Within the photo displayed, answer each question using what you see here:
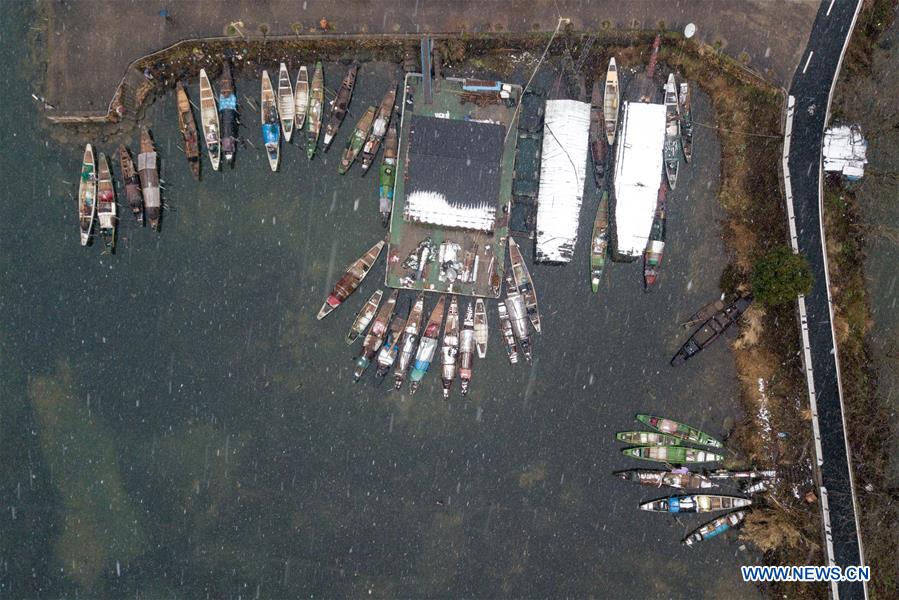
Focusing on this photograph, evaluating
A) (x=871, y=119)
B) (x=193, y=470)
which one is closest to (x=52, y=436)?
(x=193, y=470)

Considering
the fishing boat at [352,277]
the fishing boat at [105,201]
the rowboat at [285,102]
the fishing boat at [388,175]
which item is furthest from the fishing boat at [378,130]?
the fishing boat at [105,201]

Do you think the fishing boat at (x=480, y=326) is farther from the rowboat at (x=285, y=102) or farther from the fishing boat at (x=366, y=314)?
the rowboat at (x=285, y=102)

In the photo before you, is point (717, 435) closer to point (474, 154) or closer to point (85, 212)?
point (474, 154)

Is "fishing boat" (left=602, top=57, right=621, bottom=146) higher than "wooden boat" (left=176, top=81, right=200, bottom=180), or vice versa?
"fishing boat" (left=602, top=57, right=621, bottom=146)

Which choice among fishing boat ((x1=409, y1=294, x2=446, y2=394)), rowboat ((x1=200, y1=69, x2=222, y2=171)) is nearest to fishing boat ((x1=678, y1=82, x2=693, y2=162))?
fishing boat ((x1=409, y1=294, x2=446, y2=394))

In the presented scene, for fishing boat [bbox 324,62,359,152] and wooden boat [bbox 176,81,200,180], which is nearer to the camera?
wooden boat [bbox 176,81,200,180]

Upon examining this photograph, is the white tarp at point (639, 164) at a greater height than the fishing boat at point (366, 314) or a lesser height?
greater

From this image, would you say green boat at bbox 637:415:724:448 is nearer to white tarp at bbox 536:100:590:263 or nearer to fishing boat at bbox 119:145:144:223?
white tarp at bbox 536:100:590:263
